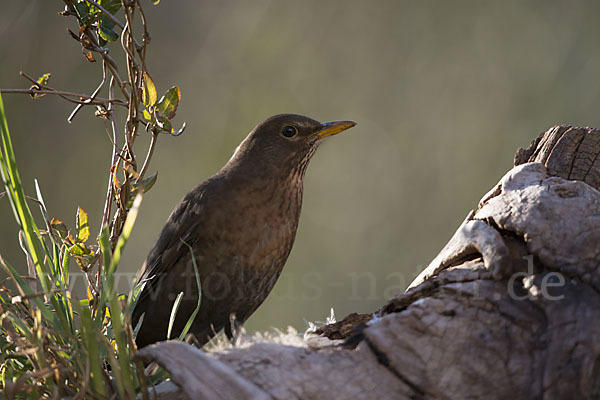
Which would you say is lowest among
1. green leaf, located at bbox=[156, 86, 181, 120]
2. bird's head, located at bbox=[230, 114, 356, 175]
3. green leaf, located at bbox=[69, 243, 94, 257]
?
green leaf, located at bbox=[69, 243, 94, 257]

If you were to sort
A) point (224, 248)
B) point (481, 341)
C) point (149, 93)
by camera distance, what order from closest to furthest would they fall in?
point (481, 341), point (149, 93), point (224, 248)

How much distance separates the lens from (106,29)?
2.30 metres

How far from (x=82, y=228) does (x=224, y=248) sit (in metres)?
0.70

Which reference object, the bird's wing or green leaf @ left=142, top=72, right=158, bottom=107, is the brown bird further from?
green leaf @ left=142, top=72, right=158, bottom=107

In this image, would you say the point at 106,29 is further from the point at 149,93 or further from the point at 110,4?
the point at 149,93

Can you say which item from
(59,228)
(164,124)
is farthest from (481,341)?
(59,228)

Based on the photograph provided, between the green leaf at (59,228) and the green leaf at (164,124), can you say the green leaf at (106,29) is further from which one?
the green leaf at (59,228)

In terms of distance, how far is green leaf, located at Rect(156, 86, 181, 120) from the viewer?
229cm

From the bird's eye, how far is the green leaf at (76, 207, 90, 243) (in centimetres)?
129

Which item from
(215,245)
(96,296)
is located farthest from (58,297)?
(215,245)

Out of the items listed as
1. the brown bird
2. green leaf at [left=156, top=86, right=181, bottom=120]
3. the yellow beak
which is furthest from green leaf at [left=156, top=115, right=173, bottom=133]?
the yellow beak

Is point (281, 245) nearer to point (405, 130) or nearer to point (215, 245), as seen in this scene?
point (215, 245)

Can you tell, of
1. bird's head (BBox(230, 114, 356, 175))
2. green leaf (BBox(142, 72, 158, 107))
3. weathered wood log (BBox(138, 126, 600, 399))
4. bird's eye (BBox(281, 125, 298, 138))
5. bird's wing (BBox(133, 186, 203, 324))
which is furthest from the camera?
bird's eye (BBox(281, 125, 298, 138))

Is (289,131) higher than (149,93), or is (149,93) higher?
(149,93)
